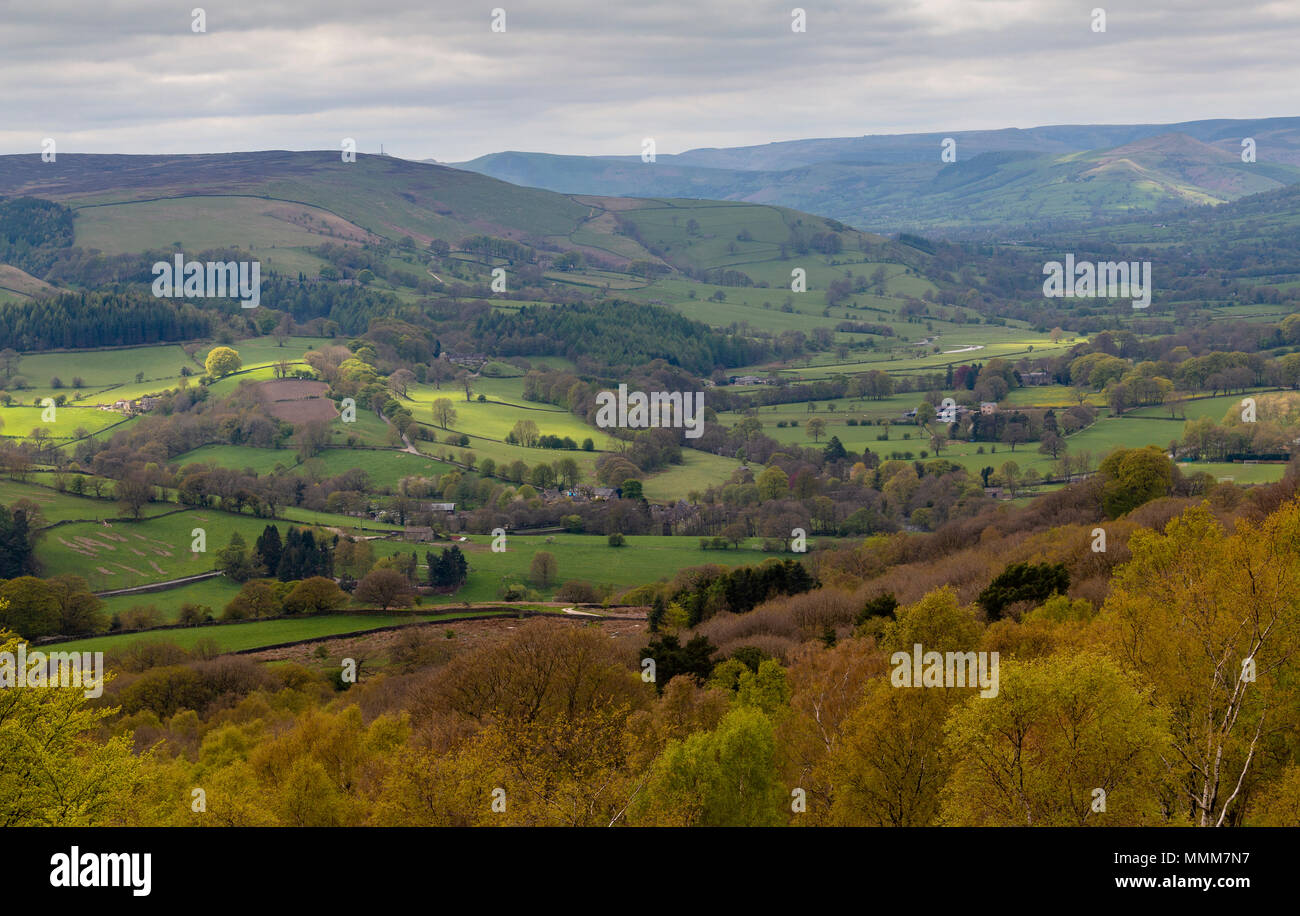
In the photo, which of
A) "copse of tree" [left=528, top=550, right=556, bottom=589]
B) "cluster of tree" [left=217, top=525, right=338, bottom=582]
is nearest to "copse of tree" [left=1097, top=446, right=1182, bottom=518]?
"copse of tree" [left=528, top=550, right=556, bottom=589]

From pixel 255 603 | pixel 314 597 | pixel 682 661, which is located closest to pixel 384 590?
pixel 314 597

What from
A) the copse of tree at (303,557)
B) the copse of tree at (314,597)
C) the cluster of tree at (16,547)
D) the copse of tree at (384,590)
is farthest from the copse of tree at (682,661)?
the cluster of tree at (16,547)

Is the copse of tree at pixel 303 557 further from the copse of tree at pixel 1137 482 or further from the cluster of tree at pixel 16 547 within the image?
the copse of tree at pixel 1137 482

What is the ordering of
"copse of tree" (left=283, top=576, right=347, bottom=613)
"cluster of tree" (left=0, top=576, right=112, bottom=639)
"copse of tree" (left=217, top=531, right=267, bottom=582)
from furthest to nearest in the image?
"copse of tree" (left=217, top=531, right=267, bottom=582) → "copse of tree" (left=283, top=576, right=347, bottom=613) → "cluster of tree" (left=0, top=576, right=112, bottom=639)

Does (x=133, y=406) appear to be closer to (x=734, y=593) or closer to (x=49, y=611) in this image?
(x=49, y=611)

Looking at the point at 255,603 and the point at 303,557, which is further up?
the point at 303,557

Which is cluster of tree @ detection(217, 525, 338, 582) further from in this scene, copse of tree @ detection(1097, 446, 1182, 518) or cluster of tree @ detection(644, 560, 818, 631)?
copse of tree @ detection(1097, 446, 1182, 518)

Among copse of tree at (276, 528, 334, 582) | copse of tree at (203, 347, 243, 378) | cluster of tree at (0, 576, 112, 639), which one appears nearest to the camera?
cluster of tree at (0, 576, 112, 639)
